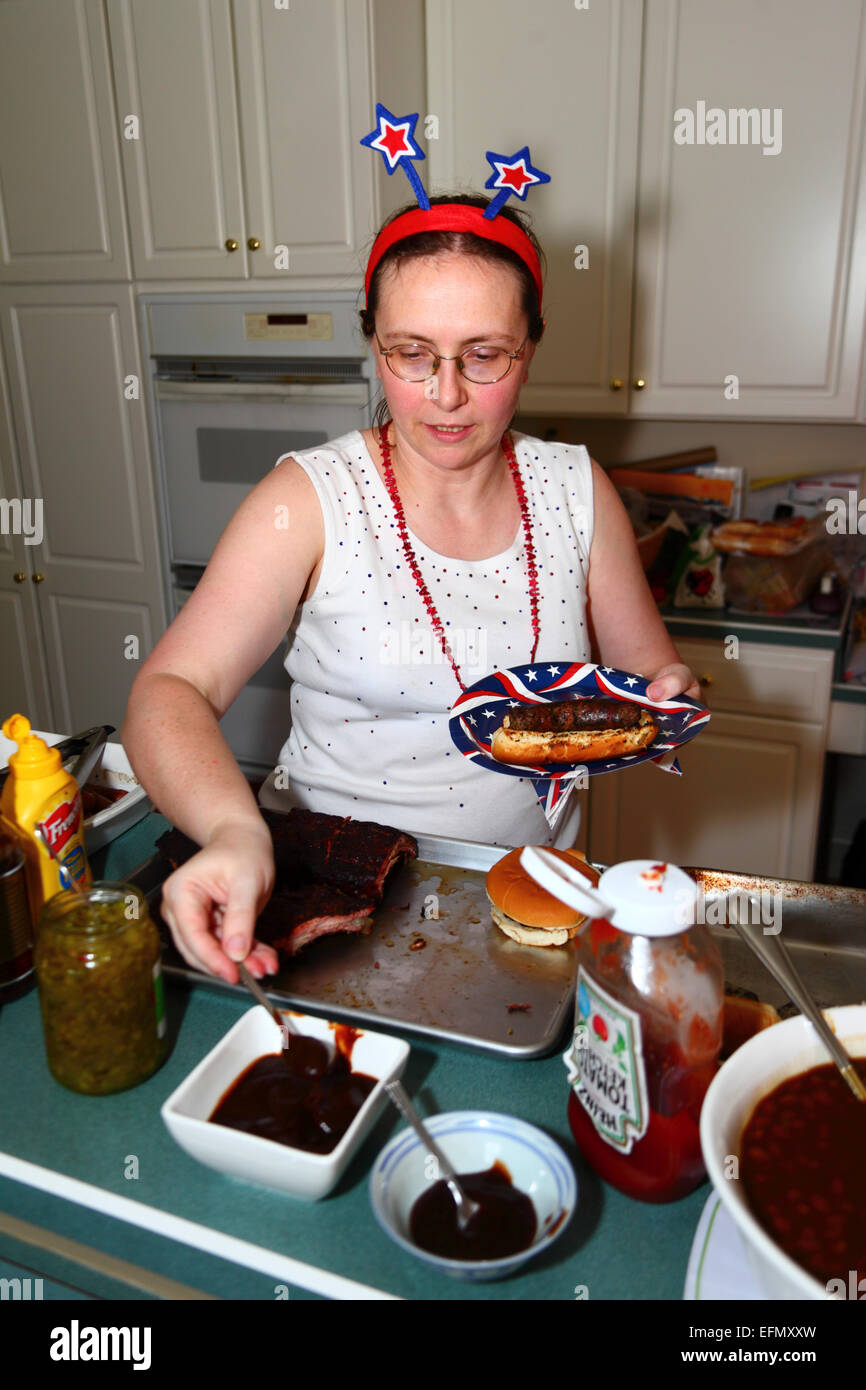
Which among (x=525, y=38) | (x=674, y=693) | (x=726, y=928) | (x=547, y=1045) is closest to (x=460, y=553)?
(x=674, y=693)

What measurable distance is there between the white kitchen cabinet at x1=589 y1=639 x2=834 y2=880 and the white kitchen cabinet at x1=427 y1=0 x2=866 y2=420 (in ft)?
2.03

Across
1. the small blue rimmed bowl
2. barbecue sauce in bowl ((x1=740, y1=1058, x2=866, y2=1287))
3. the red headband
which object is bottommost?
the small blue rimmed bowl

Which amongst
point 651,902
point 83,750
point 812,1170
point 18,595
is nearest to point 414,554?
point 83,750

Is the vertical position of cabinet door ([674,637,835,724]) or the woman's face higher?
the woman's face

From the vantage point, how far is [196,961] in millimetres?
859

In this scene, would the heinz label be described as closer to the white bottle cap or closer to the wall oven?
the white bottle cap

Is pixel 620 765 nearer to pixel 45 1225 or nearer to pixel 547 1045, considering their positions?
pixel 547 1045

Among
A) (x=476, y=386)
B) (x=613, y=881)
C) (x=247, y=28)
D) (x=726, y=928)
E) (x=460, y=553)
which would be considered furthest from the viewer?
(x=247, y=28)

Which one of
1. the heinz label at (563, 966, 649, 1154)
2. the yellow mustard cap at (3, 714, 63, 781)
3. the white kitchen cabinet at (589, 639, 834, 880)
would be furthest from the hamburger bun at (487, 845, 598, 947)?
the white kitchen cabinet at (589, 639, 834, 880)

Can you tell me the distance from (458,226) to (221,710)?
70 centimetres

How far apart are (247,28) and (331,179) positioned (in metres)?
0.40

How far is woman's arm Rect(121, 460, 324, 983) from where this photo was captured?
87 cm

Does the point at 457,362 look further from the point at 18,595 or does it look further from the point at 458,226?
the point at 18,595

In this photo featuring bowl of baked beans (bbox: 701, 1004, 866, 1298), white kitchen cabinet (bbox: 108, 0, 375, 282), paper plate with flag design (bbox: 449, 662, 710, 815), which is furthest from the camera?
white kitchen cabinet (bbox: 108, 0, 375, 282)
